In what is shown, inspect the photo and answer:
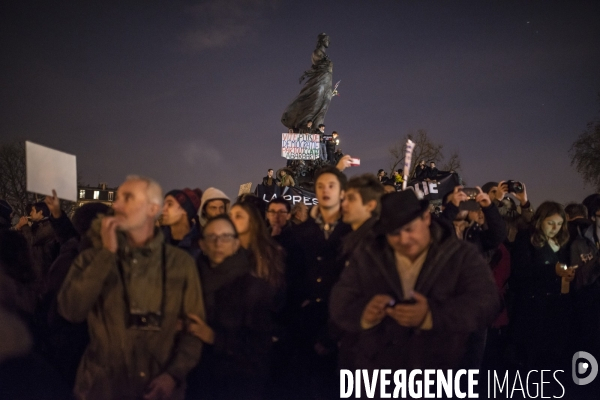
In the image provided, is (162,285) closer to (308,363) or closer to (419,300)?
(419,300)

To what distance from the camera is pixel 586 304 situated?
5625mm

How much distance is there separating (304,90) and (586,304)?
76.1 ft

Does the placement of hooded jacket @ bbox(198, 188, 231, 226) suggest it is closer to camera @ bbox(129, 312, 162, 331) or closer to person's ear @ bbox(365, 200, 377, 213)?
person's ear @ bbox(365, 200, 377, 213)

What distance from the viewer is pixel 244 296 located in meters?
3.30

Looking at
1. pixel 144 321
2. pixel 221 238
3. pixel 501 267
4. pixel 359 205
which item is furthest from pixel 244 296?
pixel 501 267

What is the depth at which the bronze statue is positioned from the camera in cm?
2730

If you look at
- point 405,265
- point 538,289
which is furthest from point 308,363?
point 538,289

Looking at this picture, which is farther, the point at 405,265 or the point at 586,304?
the point at 586,304

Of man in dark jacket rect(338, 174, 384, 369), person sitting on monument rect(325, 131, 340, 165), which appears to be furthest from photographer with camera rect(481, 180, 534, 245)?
person sitting on monument rect(325, 131, 340, 165)

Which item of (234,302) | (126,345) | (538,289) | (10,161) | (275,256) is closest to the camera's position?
(126,345)

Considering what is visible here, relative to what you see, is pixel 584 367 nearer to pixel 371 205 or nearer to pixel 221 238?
pixel 371 205

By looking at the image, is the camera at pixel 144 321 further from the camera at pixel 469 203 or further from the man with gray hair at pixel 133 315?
the camera at pixel 469 203

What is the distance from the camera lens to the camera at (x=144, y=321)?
273 cm

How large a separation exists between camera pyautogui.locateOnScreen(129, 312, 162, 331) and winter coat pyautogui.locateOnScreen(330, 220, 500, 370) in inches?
36.9
